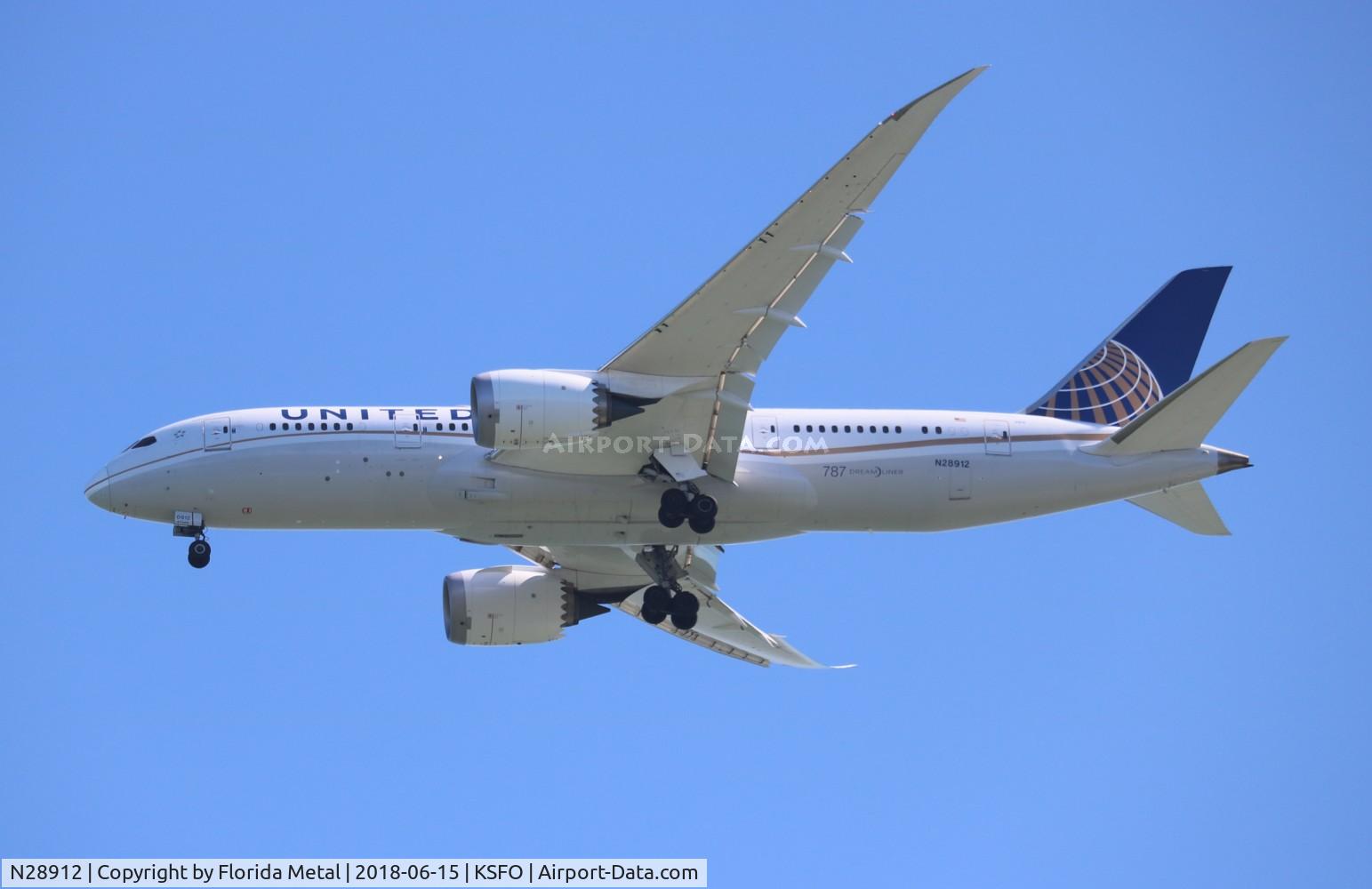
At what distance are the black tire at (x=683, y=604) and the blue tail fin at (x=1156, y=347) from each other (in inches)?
387

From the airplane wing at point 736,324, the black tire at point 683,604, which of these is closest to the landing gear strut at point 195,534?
the airplane wing at point 736,324

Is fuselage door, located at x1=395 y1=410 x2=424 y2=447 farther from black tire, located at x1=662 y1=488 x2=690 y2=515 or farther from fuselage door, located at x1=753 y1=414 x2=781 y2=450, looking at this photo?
fuselage door, located at x1=753 y1=414 x2=781 y2=450

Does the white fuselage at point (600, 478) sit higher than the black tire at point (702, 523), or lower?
higher

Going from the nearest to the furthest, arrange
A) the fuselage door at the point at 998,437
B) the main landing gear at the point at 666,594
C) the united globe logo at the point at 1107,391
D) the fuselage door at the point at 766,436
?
1. the fuselage door at the point at 766,436
2. the fuselage door at the point at 998,437
3. the main landing gear at the point at 666,594
4. the united globe logo at the point at 1107,391

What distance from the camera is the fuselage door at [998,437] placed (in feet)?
118

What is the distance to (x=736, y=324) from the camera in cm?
3177

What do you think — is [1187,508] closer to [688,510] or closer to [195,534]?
[688,510]

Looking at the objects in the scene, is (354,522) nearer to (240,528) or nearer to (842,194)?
(240,528)

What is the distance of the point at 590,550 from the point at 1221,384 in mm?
14072

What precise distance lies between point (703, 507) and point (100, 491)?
11.6m

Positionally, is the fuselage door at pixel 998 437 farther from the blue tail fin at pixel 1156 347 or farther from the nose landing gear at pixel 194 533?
the nose landing gear at pixel 194 533

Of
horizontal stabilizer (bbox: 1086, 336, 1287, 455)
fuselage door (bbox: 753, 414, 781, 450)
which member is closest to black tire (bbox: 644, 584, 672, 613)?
fuselage door (bbox: 753, 414, 781, 450)

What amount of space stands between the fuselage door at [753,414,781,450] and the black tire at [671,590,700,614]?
3.84 meters

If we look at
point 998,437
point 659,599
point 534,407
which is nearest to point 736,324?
point 534,407
